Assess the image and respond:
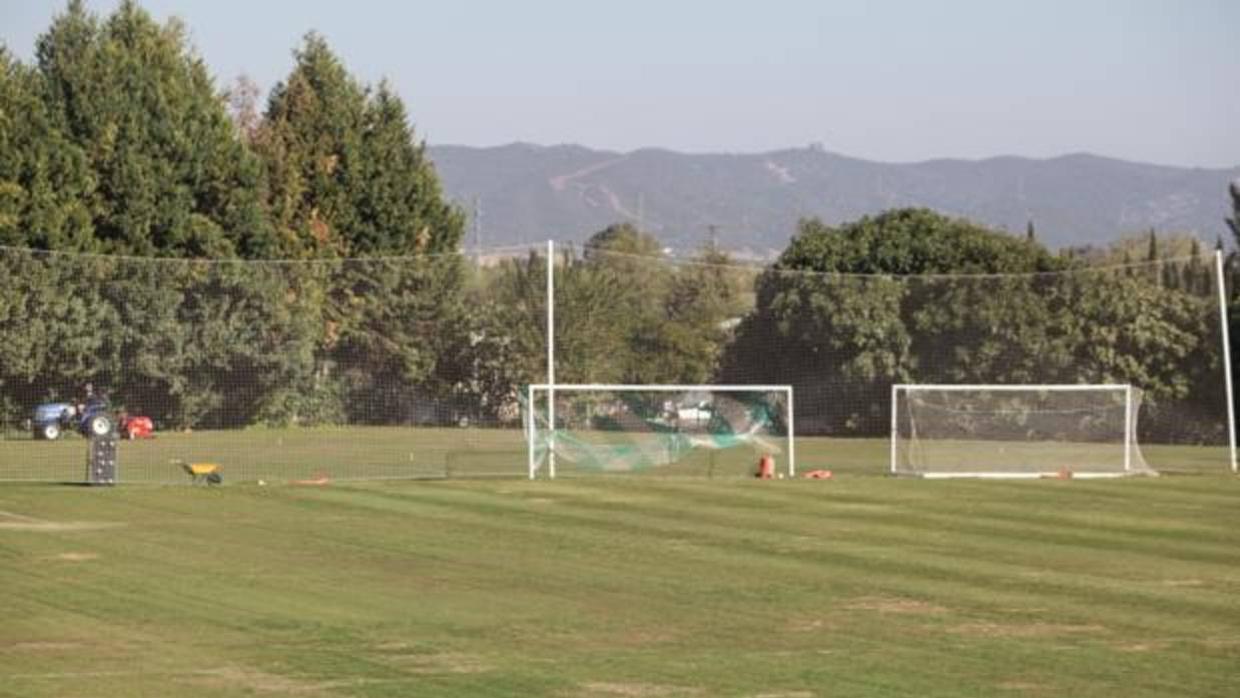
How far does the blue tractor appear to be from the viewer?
115ft

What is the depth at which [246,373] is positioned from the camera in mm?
36750

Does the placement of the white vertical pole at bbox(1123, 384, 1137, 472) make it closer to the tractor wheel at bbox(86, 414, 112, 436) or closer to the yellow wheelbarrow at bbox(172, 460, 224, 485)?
the yellow wheelbarrow at bbox(172, 460, 224, 485)

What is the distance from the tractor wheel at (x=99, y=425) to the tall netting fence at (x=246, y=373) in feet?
1.72

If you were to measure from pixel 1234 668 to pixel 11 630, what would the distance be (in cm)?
873

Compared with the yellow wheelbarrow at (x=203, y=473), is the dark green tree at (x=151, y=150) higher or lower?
higher

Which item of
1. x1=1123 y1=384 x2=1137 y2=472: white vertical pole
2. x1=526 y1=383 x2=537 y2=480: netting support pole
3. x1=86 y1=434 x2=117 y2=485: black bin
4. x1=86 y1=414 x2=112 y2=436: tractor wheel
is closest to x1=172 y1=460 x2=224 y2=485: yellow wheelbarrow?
x1=86 y1=434 x2=117 y2=485: black bin

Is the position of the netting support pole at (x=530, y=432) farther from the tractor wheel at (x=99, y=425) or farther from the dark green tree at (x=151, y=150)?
the dark green tree at (x=151, y=150)

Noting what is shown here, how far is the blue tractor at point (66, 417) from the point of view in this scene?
3506 centimetres

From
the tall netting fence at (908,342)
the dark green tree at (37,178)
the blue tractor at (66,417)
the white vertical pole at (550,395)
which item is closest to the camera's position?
the blue tractor at (66,417)

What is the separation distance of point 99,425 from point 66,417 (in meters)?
1.69

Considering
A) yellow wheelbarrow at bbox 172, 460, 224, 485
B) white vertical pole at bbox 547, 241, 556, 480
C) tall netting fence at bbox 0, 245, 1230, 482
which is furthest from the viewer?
tall netting fence at bbox 0, 245, 1230, 482

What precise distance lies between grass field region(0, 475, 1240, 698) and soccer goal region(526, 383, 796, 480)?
5.41 meters

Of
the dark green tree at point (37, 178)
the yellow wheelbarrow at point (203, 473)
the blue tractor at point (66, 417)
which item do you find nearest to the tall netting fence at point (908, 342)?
the yellow wheelbarrow at point (203, 473)

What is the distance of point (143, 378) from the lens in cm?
3584
